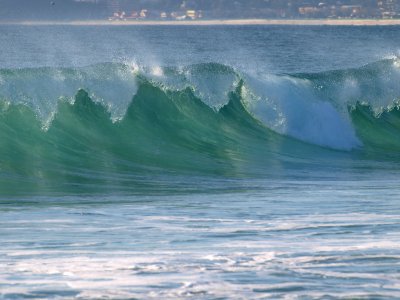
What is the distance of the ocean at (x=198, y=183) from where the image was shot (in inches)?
314

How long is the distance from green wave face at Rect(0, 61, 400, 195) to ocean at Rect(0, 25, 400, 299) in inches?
1.3

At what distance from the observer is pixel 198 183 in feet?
45.4

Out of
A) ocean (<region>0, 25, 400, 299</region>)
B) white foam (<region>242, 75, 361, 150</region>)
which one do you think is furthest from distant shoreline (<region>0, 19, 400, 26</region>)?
white foam (<region>242, 75, 361, 150</region>)

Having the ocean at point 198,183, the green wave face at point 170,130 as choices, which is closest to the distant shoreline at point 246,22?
the ocean at point 198,183

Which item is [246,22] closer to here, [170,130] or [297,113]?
[297,113]

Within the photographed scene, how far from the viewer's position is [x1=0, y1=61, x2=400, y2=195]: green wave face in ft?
48.1

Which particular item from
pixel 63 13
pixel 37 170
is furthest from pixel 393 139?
pixel 63 13

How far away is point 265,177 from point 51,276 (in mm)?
6612

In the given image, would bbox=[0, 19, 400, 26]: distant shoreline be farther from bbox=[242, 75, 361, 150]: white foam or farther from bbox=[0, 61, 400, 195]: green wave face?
bbox=[0, 61, 400, 195]: green wave face

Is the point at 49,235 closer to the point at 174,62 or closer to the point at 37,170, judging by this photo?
the point at 37,170

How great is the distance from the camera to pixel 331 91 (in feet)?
67.3

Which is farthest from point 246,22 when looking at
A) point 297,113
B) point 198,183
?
point 198,183

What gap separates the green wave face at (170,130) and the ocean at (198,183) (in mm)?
33

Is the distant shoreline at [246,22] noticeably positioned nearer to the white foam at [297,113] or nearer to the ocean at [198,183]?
the ocean at [198,183]
